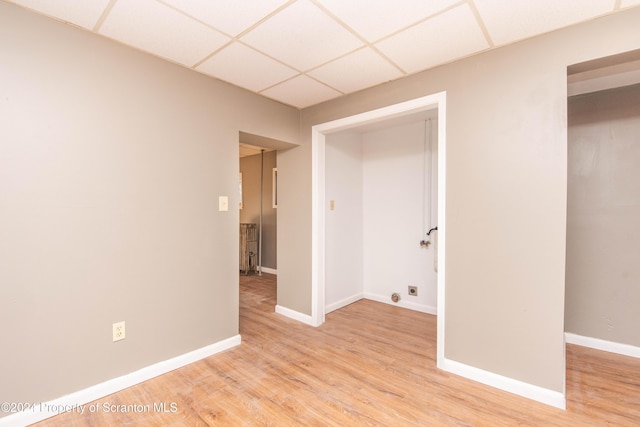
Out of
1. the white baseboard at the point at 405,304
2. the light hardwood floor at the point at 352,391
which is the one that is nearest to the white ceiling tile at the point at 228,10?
the light hardwood floor at the point at 352,391

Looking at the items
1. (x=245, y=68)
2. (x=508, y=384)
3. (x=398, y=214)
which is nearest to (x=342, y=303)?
(x=398, y=214)

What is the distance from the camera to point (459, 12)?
1637 mm

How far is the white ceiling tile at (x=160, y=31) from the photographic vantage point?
1.62m

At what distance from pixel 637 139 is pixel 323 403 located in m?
3.33

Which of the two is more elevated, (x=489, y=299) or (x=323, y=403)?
(x=489, y=299)

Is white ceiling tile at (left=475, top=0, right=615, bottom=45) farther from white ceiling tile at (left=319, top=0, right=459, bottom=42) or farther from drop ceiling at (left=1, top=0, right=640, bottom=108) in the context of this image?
white ceiling tile at (left=319, top=0, right=459, bottom=42)

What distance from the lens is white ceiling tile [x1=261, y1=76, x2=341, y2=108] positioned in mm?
2578

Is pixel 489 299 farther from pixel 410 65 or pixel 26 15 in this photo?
pixel 26 15

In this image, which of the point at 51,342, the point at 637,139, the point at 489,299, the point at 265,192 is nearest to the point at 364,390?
the point at 489,299

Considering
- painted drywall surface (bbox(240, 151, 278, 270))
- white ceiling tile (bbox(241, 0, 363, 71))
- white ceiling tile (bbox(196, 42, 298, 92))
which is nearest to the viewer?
white ceiling tile (bbox(241, 0, 363, 71))

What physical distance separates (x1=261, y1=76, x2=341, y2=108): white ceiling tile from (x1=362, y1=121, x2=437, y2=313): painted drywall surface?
135 centimetres

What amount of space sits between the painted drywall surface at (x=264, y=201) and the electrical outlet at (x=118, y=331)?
3775mm

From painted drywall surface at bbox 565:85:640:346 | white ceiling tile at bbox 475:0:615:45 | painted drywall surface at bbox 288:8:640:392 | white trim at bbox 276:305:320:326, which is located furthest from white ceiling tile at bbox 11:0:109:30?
painted drywall surface at bbox 565:85:640:346

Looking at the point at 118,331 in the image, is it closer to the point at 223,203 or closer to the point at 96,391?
the point at 96,391
